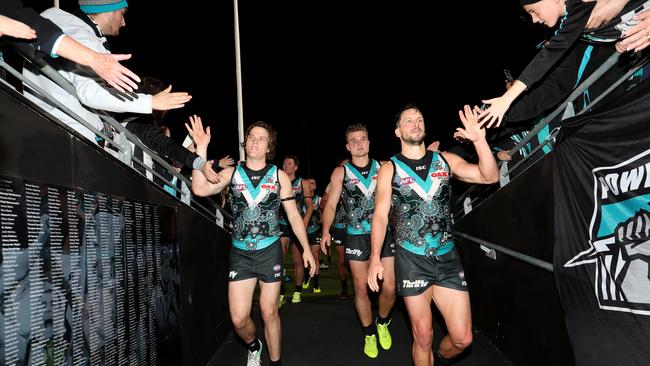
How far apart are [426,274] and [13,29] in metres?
3.38

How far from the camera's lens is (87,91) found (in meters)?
2.97

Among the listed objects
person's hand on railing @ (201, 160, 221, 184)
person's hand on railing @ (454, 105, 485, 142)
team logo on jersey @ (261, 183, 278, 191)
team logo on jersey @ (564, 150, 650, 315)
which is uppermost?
person's hand on railing @ (454, 105, 485, 142)

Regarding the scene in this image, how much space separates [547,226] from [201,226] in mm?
3342

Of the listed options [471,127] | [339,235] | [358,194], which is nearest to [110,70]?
[471,127]

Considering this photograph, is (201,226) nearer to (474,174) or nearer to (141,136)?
(141,136)

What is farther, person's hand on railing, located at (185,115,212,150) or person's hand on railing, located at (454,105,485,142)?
person's hand on railing, located at (185,115,212,150)

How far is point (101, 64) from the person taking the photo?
251 cm

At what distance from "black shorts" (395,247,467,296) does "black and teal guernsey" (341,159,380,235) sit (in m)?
2.26

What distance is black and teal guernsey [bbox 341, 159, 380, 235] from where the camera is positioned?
6621 millimetres

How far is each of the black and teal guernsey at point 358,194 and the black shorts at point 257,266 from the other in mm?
1793

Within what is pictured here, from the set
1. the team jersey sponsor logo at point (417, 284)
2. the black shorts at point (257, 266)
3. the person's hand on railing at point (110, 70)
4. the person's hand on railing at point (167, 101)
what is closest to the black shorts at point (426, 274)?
the team jersey sponsor logo at point (417, 284)

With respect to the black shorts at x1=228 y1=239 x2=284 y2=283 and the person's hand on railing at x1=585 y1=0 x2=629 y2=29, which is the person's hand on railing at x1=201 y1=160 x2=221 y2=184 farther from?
the person's hand on railing at x1=585 y1=0 x2=629 y2=29

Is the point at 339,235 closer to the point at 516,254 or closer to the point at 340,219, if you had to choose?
the point at 340,219

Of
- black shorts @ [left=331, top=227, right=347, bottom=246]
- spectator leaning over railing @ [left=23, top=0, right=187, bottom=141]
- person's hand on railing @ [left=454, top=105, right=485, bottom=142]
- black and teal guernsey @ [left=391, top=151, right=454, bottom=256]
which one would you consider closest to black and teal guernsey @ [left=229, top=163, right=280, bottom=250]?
black and teal guernsey @ [left=391, top=151, right=454, bottom=256]
